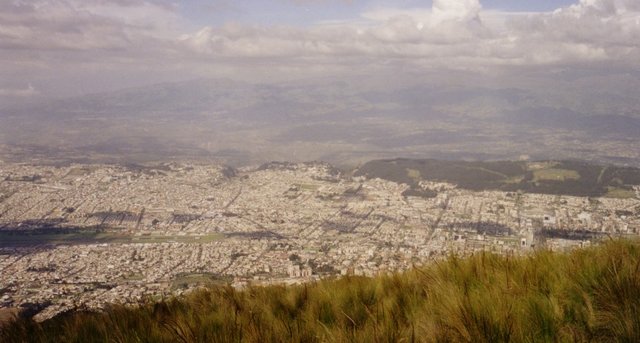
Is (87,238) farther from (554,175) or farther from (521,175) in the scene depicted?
(554,175)

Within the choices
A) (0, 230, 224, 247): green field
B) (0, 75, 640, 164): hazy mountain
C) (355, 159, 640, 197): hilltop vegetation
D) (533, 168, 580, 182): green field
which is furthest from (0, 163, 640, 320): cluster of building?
(0, 75, 640, 164): hazy mountain

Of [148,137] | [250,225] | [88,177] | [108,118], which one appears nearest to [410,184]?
[250,225]

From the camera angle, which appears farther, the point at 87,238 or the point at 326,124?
the point at 326,124

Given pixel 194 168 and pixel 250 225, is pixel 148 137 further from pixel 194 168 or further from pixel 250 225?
pixel 250 225

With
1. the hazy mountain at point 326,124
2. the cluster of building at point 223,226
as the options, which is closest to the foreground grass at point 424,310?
the cluster of building at point 223,226

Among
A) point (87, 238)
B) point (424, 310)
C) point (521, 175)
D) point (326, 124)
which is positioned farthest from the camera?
point (326, 124)

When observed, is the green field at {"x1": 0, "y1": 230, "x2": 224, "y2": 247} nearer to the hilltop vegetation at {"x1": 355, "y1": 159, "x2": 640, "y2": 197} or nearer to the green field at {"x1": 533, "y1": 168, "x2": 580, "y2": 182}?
the hilltop vegetation at {"x1": 355, "y1": 159, "x2": 640, "y2": 197}

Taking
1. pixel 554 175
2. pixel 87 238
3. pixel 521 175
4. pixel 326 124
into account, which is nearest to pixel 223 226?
pixel 87 238
